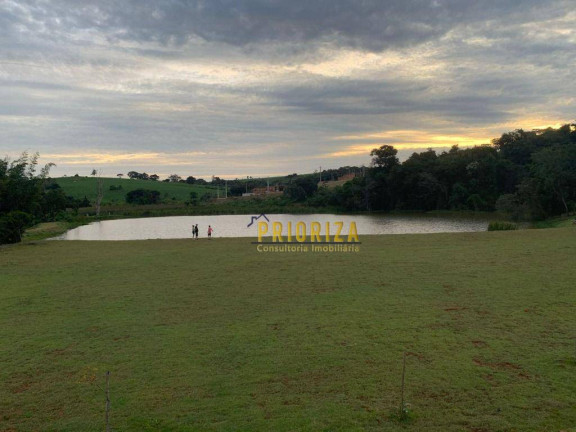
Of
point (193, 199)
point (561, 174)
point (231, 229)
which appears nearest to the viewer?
point (231, 229)

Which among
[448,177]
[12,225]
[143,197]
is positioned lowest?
[12,225]

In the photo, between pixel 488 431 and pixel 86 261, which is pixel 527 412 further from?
pixel 86 261

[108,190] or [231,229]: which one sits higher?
[108,190]

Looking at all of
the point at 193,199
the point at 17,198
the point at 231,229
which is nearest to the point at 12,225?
the point at 17,198

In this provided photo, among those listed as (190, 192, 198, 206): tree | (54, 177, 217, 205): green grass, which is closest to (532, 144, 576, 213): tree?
(190, 192, 198, 206): tree

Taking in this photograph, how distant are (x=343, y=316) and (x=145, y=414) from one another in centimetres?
572

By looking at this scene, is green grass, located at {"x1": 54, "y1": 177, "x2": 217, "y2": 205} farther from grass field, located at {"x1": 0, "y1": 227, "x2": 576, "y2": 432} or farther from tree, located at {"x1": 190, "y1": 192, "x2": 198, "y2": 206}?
grass field, located at {"x1": 0, "y1": 227, "x2": 576, "y2": 432}

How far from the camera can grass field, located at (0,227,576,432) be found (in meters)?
6.23

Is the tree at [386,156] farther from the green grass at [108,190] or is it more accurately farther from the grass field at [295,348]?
the grass field at [295,348]

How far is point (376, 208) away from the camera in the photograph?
9094 cm

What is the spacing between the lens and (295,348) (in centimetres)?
872

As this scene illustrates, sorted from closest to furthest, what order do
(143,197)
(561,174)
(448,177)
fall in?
1. (561,174)
2. (448,177)
3. (143,197)

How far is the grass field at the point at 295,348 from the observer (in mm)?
6230

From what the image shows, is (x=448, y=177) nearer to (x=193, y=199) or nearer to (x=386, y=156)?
(x=386, y=156)
